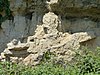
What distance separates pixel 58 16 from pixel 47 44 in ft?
3.04

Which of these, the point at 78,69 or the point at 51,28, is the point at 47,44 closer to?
the point at 51,28

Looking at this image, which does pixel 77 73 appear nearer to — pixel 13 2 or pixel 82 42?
pixel 82 42

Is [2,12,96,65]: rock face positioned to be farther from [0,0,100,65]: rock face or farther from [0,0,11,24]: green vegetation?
[0,0,11,24]: green vegetation

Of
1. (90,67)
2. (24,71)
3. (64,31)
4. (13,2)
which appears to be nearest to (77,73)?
(90,67)

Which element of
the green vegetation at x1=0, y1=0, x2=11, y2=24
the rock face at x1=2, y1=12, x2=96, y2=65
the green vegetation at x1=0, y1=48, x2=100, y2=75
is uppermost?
the green vegetation at x1=0, y1=48, x2=100, y2=75

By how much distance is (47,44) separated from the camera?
695 cm

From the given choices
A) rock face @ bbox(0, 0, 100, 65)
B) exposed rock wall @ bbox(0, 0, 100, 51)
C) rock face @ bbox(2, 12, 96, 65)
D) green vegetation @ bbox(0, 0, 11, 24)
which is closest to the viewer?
rock face @ bbox(2, 12, 96, 65)

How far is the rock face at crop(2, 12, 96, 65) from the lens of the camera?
681cm

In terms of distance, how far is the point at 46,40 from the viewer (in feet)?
23.0

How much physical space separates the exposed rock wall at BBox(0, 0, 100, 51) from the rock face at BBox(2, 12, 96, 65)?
164 mm

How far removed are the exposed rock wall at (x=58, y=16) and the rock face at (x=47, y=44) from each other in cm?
16

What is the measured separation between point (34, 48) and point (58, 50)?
0.65 m

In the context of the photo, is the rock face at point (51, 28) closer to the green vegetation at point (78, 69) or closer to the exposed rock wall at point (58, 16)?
the exposed rock wall at point (58, 16)

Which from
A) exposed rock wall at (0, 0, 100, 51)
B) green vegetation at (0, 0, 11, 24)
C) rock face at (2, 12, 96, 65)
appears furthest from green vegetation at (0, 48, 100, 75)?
green vegetation at (0, 0, 11, 24)
